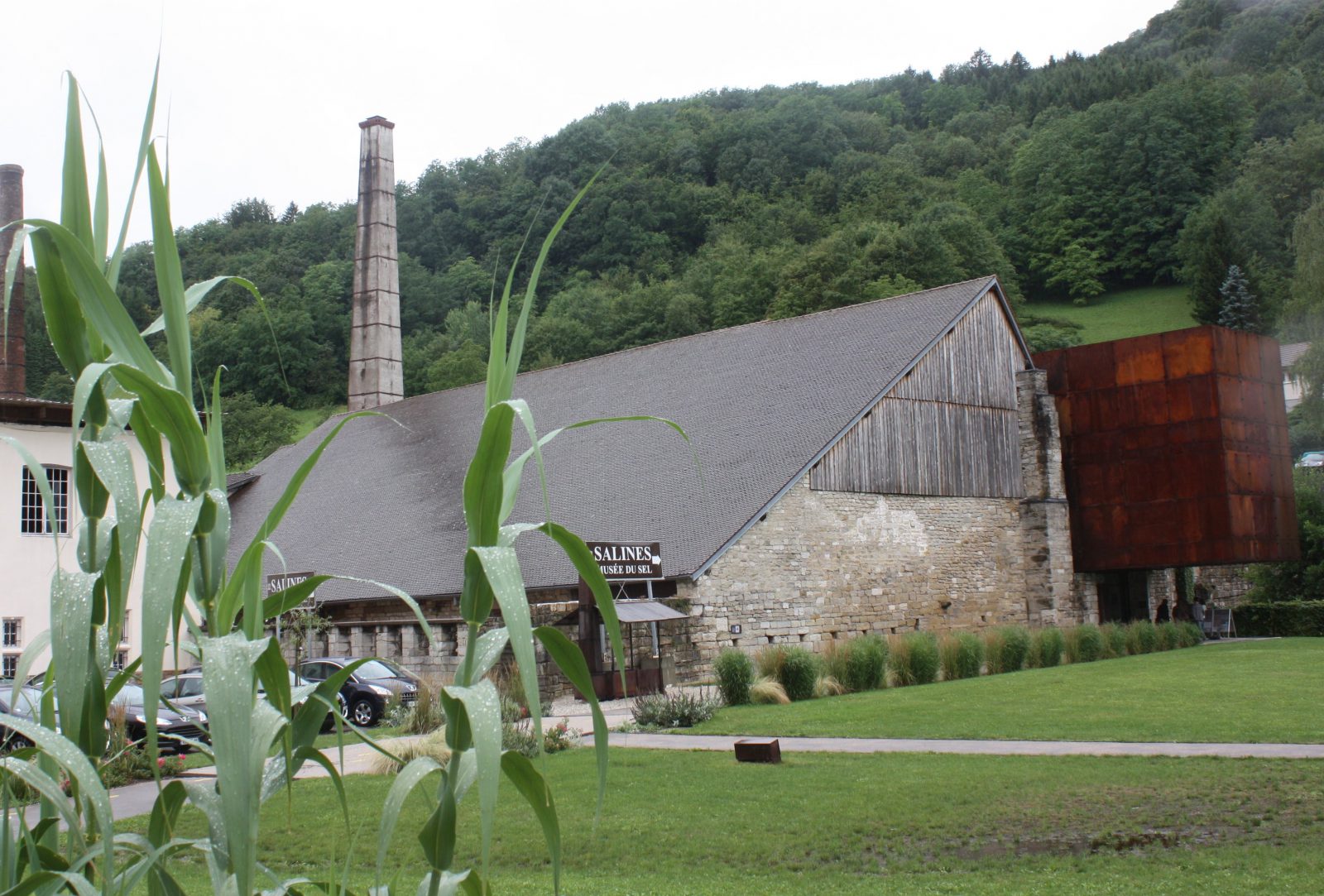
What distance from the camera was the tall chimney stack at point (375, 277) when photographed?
4297 cm

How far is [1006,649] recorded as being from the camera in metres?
24.1

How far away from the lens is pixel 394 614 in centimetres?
2706

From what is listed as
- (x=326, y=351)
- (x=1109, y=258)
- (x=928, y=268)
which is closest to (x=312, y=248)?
(x=326, y=351)

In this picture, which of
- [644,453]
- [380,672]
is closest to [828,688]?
[380,672]

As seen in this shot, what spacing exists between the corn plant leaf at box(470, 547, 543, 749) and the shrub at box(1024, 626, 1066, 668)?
23.6 m

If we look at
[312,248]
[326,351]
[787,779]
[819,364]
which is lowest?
[787,779]

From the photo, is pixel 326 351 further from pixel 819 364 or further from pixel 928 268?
pixel 819 364

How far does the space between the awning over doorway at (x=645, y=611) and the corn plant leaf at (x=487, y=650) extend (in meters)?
17.8

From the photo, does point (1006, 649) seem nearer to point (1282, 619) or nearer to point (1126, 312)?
point (1282, 619)

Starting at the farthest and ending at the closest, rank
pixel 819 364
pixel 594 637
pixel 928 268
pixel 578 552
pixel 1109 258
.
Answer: pixel 1109 258 < pixel 928 268 < pixel 819 364 < pixel 594 637 < pixel 578 552

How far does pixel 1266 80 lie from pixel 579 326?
4576 centimetres

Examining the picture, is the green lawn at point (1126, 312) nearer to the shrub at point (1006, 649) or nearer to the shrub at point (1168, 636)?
the shrub at point (1168, 636)

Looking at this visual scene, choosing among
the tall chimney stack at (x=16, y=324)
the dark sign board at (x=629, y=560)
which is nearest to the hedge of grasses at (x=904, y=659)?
the dark sign board at (x=629, y=560)

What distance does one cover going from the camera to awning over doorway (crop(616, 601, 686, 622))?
20666mm
